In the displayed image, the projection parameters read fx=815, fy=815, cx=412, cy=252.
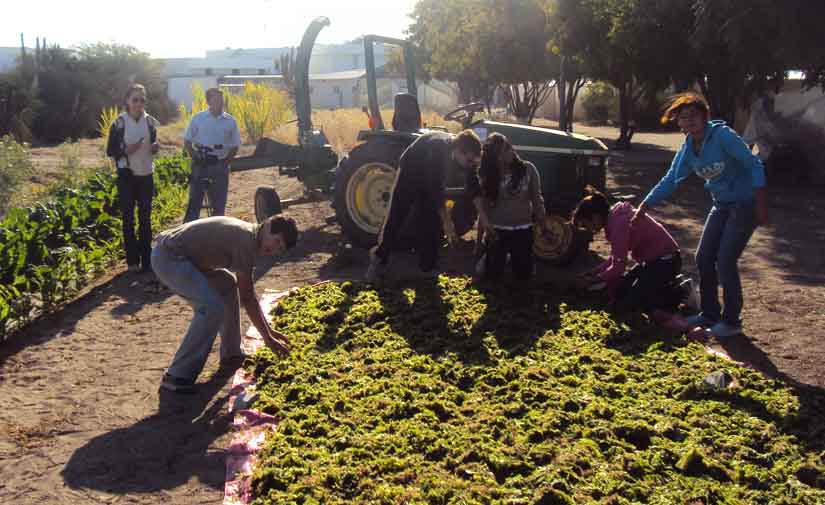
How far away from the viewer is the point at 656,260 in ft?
21.9

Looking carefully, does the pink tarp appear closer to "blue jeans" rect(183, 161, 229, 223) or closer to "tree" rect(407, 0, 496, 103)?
"blue jeans" rect(183, 161, 229, 223)

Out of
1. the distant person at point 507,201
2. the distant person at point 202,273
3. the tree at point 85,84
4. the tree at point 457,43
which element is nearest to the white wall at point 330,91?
the tree at point 457,43

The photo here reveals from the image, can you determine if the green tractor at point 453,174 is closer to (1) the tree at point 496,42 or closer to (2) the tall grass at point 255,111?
(2) the tall grass at point 255,111

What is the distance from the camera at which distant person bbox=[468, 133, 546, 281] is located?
726 cm

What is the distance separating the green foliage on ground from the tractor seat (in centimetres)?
343

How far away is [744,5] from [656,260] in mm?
8096

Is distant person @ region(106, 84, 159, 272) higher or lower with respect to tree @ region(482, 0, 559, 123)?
lower

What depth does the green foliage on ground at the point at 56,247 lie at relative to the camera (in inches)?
272

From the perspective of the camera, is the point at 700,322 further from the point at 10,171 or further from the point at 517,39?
the point at 517,39

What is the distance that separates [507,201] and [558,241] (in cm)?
132

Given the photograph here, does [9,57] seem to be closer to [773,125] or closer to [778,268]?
[773,125]

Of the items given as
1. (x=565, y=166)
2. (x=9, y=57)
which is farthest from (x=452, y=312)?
(x=9, y=57)

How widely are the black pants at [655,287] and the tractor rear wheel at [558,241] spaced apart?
5.23ft

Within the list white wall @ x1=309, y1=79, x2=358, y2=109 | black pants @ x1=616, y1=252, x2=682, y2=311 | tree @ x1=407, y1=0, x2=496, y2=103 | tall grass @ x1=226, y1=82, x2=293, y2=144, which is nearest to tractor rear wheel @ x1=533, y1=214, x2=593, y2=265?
black pants @ x1=616, y1=252, x2=682, y2=311
